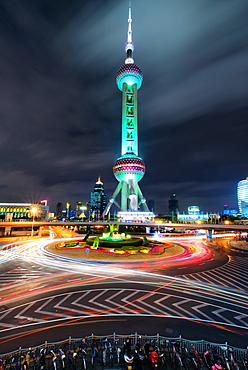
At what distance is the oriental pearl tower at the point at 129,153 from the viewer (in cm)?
10375

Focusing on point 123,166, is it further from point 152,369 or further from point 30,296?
point 152,369

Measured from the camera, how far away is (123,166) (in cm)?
10381

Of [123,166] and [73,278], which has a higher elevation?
[123,166]

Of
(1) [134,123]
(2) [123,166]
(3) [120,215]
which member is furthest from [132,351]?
(1) [134,123]

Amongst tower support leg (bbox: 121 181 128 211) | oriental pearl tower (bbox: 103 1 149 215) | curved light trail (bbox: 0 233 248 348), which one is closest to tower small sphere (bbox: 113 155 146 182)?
oriental pearl tower (bbox: 103 1 149 215)

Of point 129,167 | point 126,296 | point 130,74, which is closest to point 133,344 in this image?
point 126,296

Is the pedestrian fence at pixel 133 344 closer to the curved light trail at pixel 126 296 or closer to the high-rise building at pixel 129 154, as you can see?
the curved light trail at pixel 126 296

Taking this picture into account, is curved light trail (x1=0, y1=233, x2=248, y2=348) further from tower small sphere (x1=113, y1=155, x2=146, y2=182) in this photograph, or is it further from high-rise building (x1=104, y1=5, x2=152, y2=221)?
tower small sphere (x1=113, y1=155, x2=146, y2=182)

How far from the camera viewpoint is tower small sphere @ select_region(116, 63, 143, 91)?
373 feet

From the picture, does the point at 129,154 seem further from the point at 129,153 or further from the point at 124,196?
the point at 124,196

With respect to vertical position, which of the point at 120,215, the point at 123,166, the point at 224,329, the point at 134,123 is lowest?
the point at 224,329

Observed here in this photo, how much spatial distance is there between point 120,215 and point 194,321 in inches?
3362

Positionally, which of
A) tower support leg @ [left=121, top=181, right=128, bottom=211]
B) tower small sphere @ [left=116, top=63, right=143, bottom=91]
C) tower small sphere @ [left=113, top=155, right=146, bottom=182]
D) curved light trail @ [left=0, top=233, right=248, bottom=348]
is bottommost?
curved light trail @ [left=0, top=233, right=248, bottom=348]

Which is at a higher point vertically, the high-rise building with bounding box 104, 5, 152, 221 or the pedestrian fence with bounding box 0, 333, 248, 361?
the high-rise building with bounding box 104, 5, 152, 221
